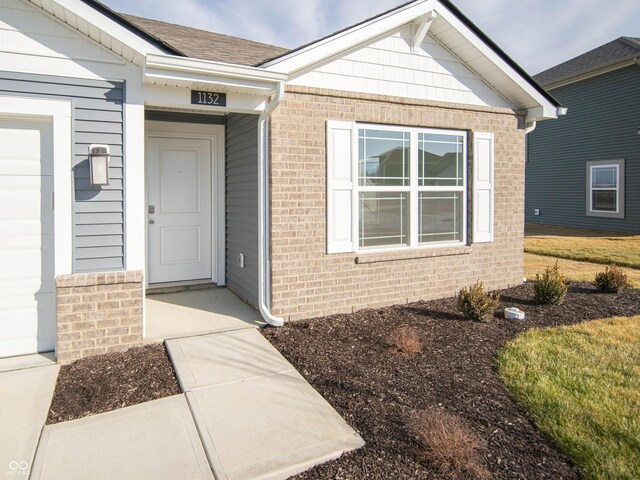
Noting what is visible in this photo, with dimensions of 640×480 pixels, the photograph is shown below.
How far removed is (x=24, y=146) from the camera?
4324 millimetres

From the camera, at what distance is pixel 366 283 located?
5961 millimetres

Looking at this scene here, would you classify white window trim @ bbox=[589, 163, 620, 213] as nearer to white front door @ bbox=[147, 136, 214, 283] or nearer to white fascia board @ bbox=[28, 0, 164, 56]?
white front door @ bbox=[147, 136, 214, 283]

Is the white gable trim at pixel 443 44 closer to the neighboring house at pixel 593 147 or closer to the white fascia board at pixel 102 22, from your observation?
the white fascia board at pixel 102 22

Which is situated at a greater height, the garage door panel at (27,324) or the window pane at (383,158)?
the window pane at (383,158)

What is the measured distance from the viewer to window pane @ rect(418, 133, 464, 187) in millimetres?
6410

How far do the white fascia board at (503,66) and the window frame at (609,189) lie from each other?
32.2 feet

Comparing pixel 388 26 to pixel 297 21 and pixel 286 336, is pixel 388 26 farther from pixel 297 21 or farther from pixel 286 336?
pixel 297 21

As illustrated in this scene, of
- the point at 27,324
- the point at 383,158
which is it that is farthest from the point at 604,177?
the point at 27,324

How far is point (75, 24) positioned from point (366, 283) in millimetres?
4263

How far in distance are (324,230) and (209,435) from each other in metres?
3.05

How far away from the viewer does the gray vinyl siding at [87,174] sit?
4293 mm

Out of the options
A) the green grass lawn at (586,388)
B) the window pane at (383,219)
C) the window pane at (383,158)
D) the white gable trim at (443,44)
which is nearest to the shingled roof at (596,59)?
the white gable trim at (443,44)

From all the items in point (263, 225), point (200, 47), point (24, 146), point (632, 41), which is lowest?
point (263, 225)

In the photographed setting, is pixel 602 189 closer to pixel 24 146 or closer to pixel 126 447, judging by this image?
pixel 24 146
